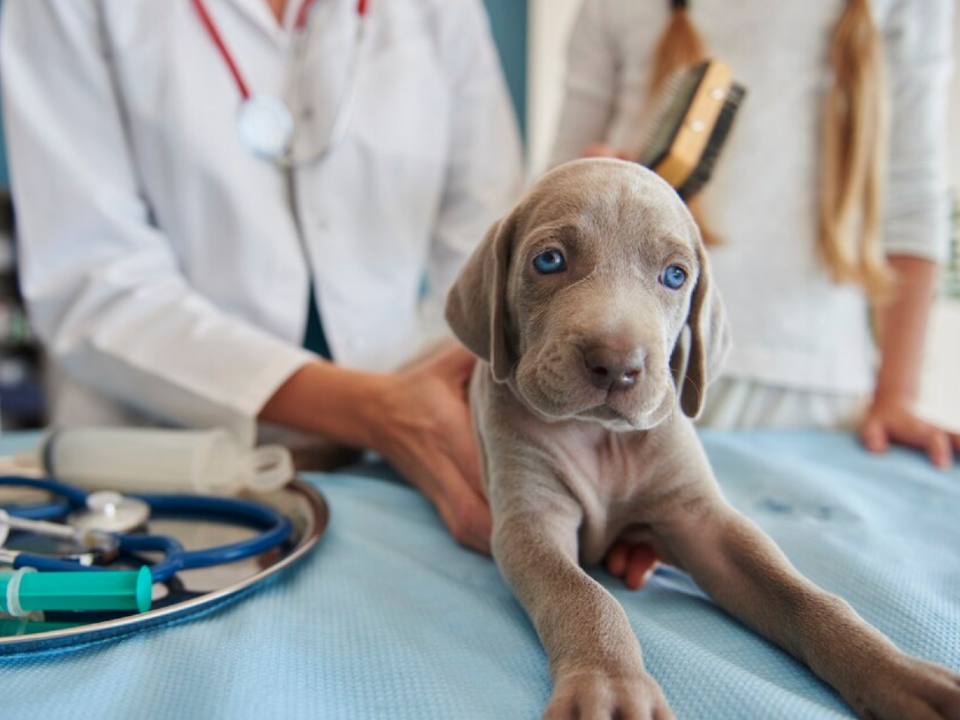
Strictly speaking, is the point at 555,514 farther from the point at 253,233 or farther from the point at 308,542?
the point at 253,233

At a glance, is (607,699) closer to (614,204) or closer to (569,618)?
(569,618)

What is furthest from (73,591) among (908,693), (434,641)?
(908,693)

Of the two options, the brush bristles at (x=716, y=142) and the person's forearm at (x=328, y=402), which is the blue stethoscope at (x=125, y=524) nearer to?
the person's forearm at (x=328, y=402)

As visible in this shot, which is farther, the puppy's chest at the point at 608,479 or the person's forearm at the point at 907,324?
the person's forearm at the point at 907,324

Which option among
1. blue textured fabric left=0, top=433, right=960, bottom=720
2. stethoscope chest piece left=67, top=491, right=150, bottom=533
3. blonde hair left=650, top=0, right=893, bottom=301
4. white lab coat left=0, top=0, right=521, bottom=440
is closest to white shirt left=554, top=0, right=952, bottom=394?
blonde hair left=650, top=0, right=893, bottom=301

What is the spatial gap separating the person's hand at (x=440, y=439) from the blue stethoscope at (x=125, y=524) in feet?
0.74

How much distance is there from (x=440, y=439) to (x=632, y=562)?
0.34 meters

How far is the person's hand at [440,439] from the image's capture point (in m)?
0.92

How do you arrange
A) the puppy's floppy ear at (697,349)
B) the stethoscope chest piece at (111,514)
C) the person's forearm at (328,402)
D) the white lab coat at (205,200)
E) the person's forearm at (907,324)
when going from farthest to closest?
1. the person's forearm at (907,324)
2. the white lab coat at (205,200)
3. the person's forearm at (328,402)
4. the stethoscope chest piece at (111,514)
5. the puppy's floppy ear at (697,349)

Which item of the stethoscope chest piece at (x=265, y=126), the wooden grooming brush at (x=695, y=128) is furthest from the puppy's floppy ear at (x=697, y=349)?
the stethoscope chest piece at (x=265, y=126)

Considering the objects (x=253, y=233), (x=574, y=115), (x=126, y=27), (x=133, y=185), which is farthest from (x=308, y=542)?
(x=574, y=115)

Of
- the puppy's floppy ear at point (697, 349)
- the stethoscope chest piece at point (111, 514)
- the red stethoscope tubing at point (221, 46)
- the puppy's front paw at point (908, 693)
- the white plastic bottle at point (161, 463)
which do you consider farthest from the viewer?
the red stethoscope tubing at point (221, 46)

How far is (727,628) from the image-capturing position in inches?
26.7

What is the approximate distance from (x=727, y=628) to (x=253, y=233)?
44.6 inches
